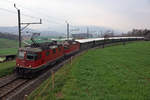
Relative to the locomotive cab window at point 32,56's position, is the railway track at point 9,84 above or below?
below

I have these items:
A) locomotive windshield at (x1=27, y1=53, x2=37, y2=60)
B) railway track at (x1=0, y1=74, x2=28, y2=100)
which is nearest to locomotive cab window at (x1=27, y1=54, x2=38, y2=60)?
locomotive windshield at (x1=27, y1=53, x2=37, y2=60)

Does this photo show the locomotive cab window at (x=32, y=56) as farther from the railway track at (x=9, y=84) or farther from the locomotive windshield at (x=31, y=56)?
the railway track at (x=9, y=84)

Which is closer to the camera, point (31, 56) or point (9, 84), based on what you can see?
point (9, 84)

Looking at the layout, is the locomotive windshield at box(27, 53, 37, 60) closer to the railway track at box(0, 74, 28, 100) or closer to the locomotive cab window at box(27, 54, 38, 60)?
the locomotive cab window at box(27, 54, 38, 60)

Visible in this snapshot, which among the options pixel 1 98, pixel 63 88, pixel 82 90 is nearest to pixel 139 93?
pixel 82 90

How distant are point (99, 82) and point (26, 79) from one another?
8125 mm

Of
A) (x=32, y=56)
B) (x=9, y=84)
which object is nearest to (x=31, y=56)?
(x=32, y=56)

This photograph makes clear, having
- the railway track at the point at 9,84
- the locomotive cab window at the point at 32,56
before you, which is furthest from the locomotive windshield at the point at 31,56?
the railway track at the point at 9,84

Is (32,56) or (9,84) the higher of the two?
(32,56)

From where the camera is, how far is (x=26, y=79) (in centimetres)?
1484

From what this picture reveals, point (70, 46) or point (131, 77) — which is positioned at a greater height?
point (70, 46)

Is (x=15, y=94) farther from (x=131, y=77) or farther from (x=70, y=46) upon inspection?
(x=70, y=46)

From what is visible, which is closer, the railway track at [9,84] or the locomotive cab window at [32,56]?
the railway track at [9,84]

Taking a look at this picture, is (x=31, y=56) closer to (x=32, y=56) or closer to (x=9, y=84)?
(x=32, y=56)
